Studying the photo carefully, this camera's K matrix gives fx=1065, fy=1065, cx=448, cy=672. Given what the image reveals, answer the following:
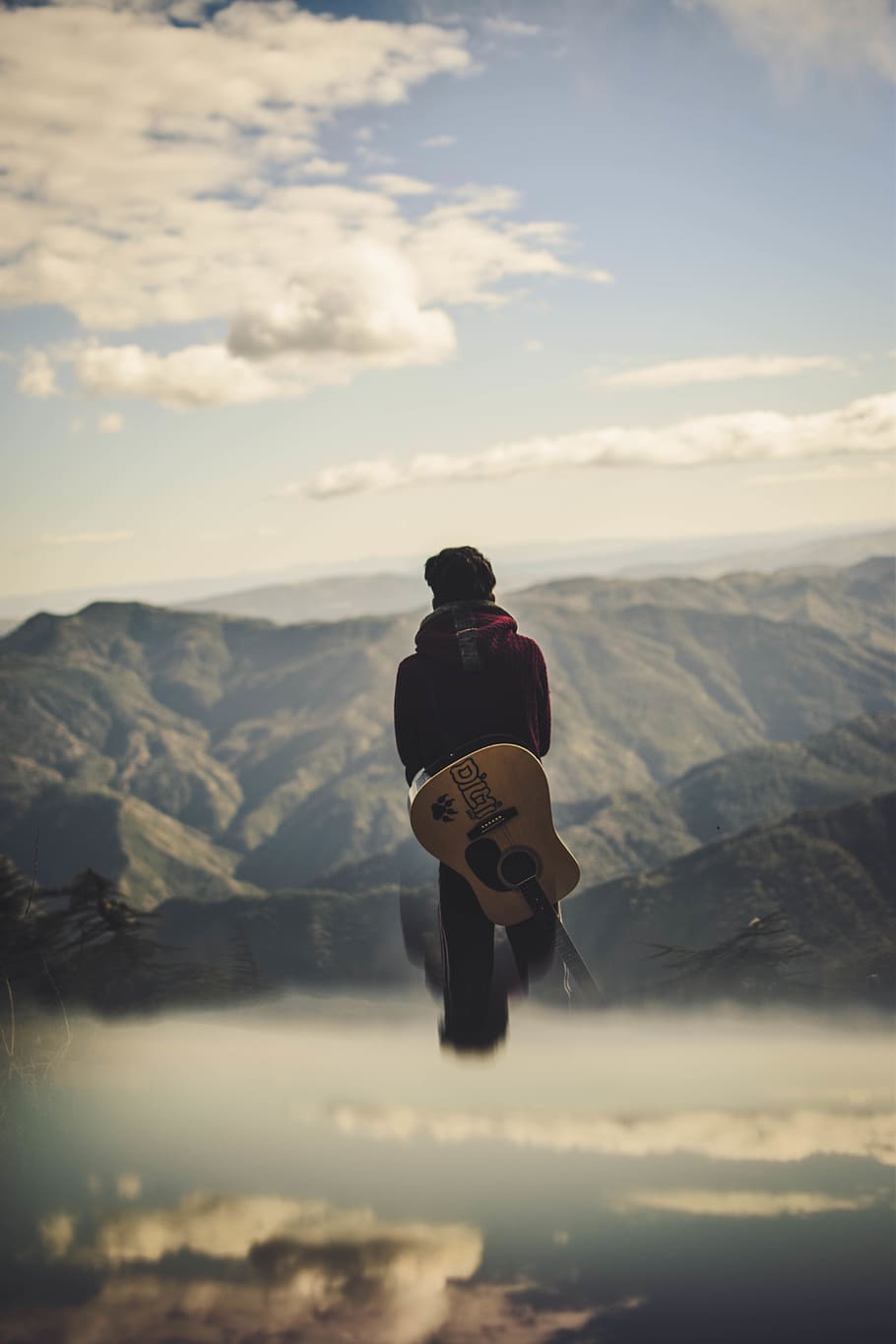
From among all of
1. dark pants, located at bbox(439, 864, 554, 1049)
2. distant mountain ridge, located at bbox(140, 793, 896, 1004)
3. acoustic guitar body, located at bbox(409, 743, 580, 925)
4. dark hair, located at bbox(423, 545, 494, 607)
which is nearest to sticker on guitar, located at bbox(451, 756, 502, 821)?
acoustic guitar body, located at bbox(409, 743, 580, 925)

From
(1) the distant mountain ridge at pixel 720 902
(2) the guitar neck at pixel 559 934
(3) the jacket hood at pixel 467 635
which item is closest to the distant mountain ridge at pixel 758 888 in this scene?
(1) the distant mountain ridge at pixel 720 902

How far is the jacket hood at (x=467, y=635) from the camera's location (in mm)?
6871

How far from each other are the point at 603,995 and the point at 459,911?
112 centimetres

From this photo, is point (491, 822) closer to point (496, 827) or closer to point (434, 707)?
point (496, 827)

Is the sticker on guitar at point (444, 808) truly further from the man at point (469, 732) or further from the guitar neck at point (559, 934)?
the guitar neck at point (559, 934)

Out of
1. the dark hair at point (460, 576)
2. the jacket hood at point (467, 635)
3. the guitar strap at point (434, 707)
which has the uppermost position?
the dark hair at point (460, 576)

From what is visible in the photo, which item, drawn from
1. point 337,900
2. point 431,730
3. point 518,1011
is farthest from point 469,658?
point 337,900

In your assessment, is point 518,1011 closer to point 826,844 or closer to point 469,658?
point 469,658

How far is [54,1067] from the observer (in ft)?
37.1

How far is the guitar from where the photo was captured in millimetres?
6570

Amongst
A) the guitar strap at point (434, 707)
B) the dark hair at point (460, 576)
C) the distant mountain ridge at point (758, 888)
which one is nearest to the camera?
the guitar strap at point (434, 707)

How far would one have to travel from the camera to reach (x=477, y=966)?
6902mm

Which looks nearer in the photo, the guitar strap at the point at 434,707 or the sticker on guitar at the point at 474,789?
the sticker on guitar at the point at 474,789

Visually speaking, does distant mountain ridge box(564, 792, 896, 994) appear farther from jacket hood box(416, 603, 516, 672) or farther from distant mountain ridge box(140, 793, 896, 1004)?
jacket hood box(416, 603, 516, 672)
